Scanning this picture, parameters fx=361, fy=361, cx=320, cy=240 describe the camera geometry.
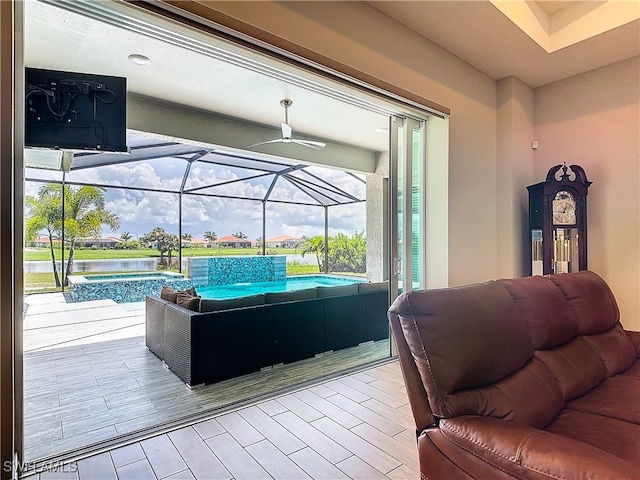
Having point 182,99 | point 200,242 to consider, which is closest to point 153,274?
point 200,242

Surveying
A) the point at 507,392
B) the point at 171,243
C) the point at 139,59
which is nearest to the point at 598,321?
the point at 507,392

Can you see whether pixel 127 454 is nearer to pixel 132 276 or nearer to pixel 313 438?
pixel 313 438

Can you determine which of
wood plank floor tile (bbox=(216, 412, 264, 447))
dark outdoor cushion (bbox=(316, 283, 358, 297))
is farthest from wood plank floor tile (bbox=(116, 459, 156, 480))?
dark outdoor cushion (bbox=(316, 283, 358, 297))

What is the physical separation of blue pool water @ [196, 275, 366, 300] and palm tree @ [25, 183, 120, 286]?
2487 millimetres

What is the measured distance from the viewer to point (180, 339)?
10.5 feet

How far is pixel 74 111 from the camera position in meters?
2.43

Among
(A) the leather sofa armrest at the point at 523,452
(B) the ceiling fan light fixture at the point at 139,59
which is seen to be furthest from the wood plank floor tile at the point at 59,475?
(B) the ceiling fan light fixture at the point at 139,59

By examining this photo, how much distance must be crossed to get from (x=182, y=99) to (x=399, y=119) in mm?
2632

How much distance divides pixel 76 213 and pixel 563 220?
327 inches

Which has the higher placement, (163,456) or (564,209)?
(564,209)

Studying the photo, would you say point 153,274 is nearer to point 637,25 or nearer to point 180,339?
point 180,339

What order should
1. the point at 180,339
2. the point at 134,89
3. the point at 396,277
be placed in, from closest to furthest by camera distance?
the point at 180,339 → the point at 396,277 → the point at 134,89

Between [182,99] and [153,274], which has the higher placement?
[182,99]

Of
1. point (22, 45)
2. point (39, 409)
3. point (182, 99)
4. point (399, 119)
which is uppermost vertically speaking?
point (182, 99)
